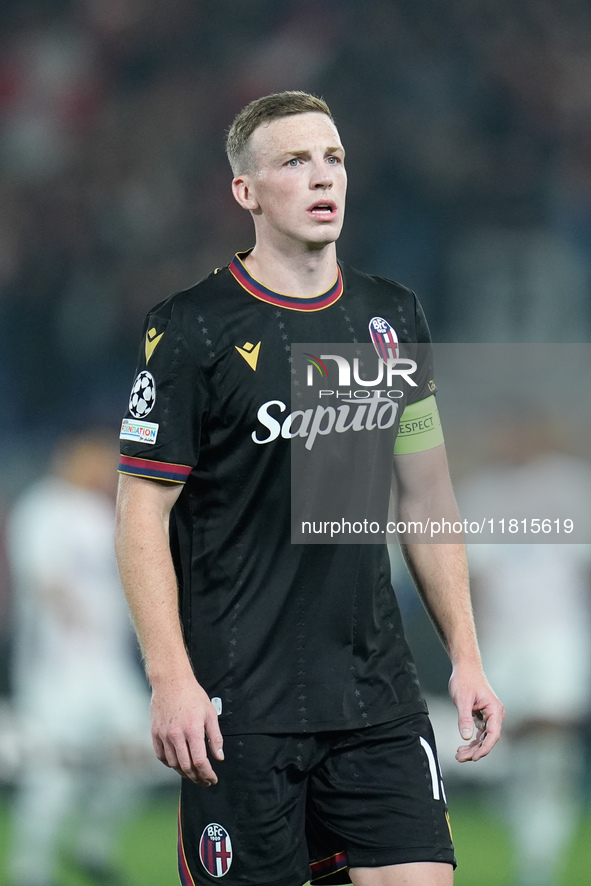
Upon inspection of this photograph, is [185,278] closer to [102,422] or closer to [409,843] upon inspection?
[102,422]

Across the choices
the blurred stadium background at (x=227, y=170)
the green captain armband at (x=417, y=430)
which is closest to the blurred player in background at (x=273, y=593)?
the green captain armband at (x=417, y=430)

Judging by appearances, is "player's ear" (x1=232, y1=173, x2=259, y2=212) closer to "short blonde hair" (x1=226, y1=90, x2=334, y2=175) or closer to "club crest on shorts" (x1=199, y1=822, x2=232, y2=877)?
"short blonde hair" (x1=226, y1=90, x2=334, y2=175)

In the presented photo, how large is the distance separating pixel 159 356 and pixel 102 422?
13.9ft

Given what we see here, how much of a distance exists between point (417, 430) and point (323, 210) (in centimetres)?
53

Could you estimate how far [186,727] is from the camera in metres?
2.25

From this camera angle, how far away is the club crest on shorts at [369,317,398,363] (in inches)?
104

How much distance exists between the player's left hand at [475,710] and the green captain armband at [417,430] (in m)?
0.49

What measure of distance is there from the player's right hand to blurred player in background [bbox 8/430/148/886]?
11.4 feet

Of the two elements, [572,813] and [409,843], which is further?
[572,813]

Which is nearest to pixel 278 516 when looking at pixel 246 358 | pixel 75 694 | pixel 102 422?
pixel 246 358

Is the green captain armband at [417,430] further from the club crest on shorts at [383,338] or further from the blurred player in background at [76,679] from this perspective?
the blurred player in background at [76,679]

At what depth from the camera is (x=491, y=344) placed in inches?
268

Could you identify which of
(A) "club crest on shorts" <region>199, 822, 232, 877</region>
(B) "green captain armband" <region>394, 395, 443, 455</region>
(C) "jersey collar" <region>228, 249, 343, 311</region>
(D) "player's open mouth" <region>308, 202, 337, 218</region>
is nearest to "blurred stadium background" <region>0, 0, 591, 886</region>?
(B) "green captain armband" <region>394, 395, 443, 455</region>

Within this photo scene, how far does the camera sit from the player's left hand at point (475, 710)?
2.46 m
